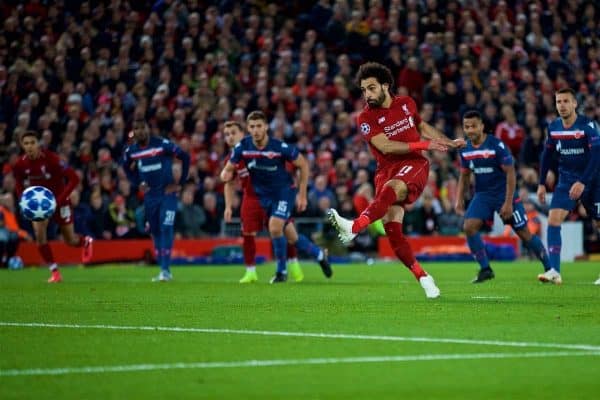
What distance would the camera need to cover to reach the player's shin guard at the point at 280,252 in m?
17.5

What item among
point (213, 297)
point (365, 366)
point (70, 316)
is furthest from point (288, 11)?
point (365, 366)

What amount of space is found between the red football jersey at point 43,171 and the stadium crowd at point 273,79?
18.4ft

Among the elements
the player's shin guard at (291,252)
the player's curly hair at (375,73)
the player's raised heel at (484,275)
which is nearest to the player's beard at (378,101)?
the player's curly hair at (375,73)

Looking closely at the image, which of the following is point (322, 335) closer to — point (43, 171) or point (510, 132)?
point (43, 171)

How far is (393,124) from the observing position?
1238 centimetres

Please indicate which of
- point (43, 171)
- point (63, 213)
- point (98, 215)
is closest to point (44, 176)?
point (43, 171)

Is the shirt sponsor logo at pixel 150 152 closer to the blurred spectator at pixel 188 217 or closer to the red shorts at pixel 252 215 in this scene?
the red shorts at pixel 252 215

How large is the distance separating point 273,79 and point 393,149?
17.6 m

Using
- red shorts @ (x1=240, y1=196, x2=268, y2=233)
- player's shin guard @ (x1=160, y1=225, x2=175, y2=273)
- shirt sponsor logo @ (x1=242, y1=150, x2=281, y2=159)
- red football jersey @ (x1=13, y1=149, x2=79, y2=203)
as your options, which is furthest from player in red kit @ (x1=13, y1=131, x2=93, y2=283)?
shirt sponsor logo @ (x1=242, y1=150, x2=281, y2=159)

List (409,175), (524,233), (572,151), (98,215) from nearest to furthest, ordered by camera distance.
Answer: (409,175)
(572,151)
(524,233)
(98,215)

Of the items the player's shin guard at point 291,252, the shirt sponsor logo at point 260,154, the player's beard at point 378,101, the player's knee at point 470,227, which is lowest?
the player's shin guard at point 291,252

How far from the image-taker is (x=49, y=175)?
19.1 m

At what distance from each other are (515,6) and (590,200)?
17872mm

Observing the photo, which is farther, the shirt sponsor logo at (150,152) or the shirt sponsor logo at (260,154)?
the shirt sponsor logo at (150,152)
